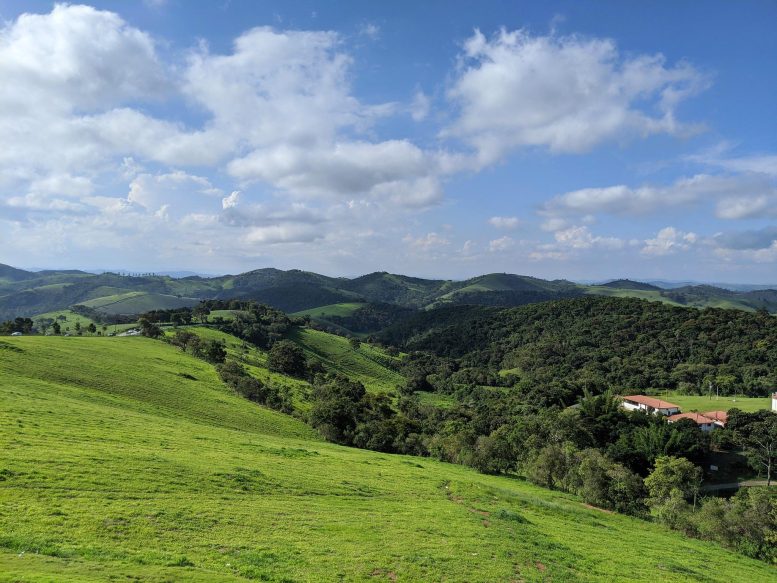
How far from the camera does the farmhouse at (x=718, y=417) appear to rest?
9506 cm

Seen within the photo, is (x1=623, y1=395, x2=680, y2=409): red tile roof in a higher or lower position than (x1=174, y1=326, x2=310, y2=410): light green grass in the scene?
lower

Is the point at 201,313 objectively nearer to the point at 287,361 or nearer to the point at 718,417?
the point at 287,361

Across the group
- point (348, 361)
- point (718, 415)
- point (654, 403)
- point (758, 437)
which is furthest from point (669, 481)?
point (348, 361)

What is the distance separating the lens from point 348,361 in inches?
7052

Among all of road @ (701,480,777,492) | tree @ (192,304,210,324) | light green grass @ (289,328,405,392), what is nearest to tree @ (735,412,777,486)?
road @ (701,480,777,492)

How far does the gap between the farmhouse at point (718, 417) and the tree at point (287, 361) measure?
101329 mm

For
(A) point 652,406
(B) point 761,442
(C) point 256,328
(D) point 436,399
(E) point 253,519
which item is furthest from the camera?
(C) point 256,328

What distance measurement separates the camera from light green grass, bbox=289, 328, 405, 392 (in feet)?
541

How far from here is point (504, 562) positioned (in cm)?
2344

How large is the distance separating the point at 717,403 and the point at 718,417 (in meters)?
23.2

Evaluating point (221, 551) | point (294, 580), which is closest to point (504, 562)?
point (294, 580)

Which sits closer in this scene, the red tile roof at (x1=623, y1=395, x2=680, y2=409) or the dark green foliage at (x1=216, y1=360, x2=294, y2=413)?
the dark green foliage at (x1=216, y1=360, x2=294, y2=413)

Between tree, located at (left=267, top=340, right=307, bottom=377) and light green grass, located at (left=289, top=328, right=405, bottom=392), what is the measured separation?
25.7 metres

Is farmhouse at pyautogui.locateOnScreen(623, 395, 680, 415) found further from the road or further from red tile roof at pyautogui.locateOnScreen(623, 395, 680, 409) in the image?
the road
